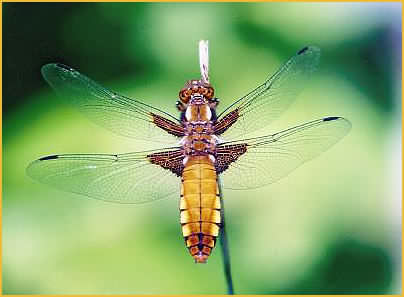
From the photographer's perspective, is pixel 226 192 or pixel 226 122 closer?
pixel 226 122

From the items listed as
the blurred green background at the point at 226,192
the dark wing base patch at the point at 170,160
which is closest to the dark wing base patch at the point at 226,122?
the dark wing base patch at the point at 170,160

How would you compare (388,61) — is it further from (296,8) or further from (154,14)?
(154,14)

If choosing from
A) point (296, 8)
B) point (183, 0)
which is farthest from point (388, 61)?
point (183, 0)

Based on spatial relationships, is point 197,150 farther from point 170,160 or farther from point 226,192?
point 226,192

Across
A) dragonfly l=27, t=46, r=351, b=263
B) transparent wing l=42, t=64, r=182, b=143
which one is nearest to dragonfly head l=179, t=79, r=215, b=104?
dragonfly l=27, t=46, r=351, b=263

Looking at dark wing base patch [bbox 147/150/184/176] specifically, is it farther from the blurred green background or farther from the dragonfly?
the blurred green background

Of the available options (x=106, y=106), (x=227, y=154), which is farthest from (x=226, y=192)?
(x=106, y=106)
